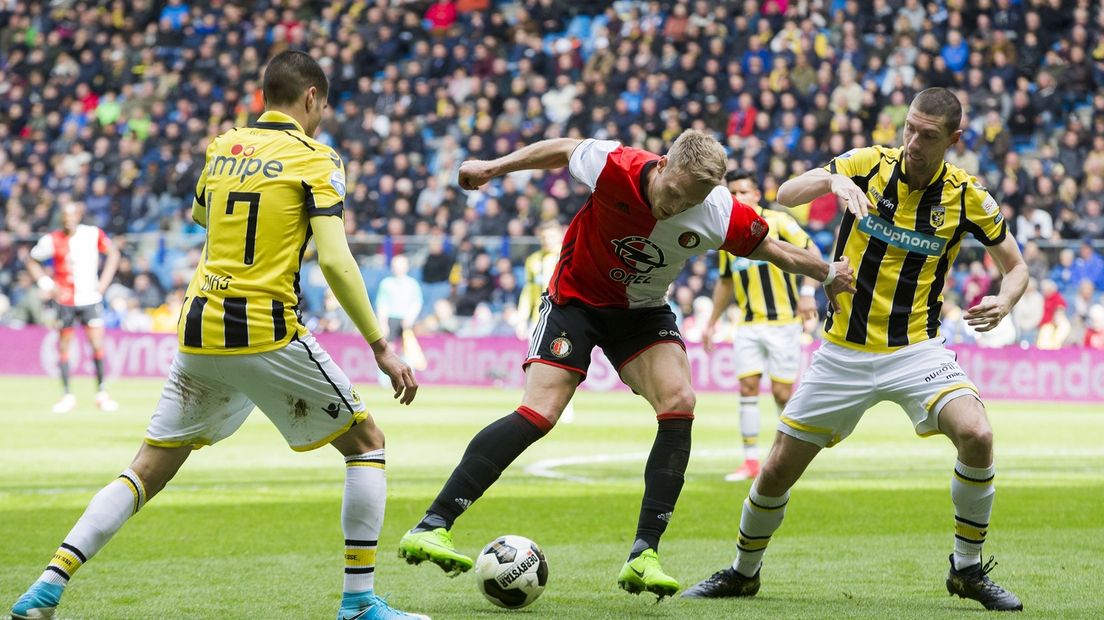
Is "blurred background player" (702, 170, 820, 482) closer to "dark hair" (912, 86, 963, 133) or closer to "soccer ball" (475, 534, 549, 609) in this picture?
"dark hair" (912, 86, 963, 133)

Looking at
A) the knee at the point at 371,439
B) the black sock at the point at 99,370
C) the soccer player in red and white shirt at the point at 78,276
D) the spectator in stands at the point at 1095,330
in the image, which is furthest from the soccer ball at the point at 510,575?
the spectator in stands at the point at 1095,330

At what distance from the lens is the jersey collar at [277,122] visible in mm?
5480

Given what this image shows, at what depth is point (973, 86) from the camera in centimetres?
2411

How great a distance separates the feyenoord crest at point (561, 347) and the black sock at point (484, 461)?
12.9 inches

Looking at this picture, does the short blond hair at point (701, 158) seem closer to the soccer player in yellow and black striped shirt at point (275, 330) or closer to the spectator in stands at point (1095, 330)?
the soccer player in yellow and black striped shirt at point (275, 330)

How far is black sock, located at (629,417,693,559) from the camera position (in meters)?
5.95

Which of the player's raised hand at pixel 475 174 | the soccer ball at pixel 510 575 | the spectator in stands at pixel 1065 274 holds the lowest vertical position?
the spectator in stands at pixel 1065 274

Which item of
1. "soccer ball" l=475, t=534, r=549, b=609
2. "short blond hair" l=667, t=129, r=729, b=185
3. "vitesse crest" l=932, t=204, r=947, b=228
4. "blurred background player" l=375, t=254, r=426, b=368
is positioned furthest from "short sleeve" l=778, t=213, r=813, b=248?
"blurred background player" l=375, t=254, r=426, b=368

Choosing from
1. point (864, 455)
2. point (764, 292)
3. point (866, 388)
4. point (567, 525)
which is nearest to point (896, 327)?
point (866, 388)

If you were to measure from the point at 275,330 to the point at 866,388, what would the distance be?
8.68 feet

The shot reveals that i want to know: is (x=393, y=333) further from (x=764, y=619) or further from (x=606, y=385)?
(x=764, y=619)

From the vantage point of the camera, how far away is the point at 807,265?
5887 millimetres

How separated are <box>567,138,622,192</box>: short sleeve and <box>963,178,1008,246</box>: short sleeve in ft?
5.30

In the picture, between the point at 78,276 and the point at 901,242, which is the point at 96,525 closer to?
the point at 901,242
